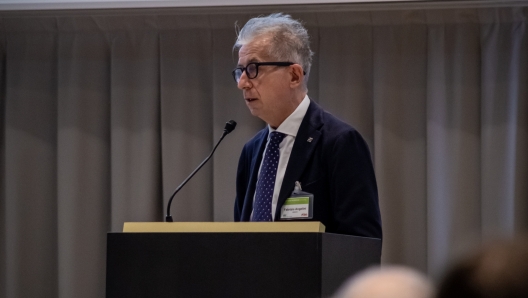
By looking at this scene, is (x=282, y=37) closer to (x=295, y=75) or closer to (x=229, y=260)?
(x=295, y=75)

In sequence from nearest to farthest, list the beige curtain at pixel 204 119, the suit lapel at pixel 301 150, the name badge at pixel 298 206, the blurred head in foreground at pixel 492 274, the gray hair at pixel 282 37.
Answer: the blurred head in foreground at pixel 492 274
the name badge at pixel 298 206
the suit lapel at pixel 301 150
the gray hair at pixel 282 37
the beige curtain at pixel 204 119

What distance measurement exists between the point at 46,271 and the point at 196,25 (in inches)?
64.1

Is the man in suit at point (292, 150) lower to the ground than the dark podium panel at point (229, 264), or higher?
higher

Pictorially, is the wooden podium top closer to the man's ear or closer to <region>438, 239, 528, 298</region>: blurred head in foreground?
the man's ear

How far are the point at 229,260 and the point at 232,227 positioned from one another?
78mm

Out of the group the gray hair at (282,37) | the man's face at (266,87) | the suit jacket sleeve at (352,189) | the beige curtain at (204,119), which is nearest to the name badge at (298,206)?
the suit jacket sleeve at (352,189)

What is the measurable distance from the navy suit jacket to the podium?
0.98ft

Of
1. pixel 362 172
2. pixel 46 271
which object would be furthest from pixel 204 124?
pixel 362 172

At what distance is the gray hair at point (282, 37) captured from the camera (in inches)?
96.2

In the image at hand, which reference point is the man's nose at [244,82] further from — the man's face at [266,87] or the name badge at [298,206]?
the name badge at [298,206]

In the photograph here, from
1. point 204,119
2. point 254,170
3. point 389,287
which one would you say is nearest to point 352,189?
point 254,170

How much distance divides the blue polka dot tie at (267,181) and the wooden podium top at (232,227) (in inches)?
20.8

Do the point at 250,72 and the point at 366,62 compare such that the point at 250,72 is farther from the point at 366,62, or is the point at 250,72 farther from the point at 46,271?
the point at 46,271

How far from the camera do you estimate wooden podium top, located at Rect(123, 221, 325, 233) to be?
165cm
